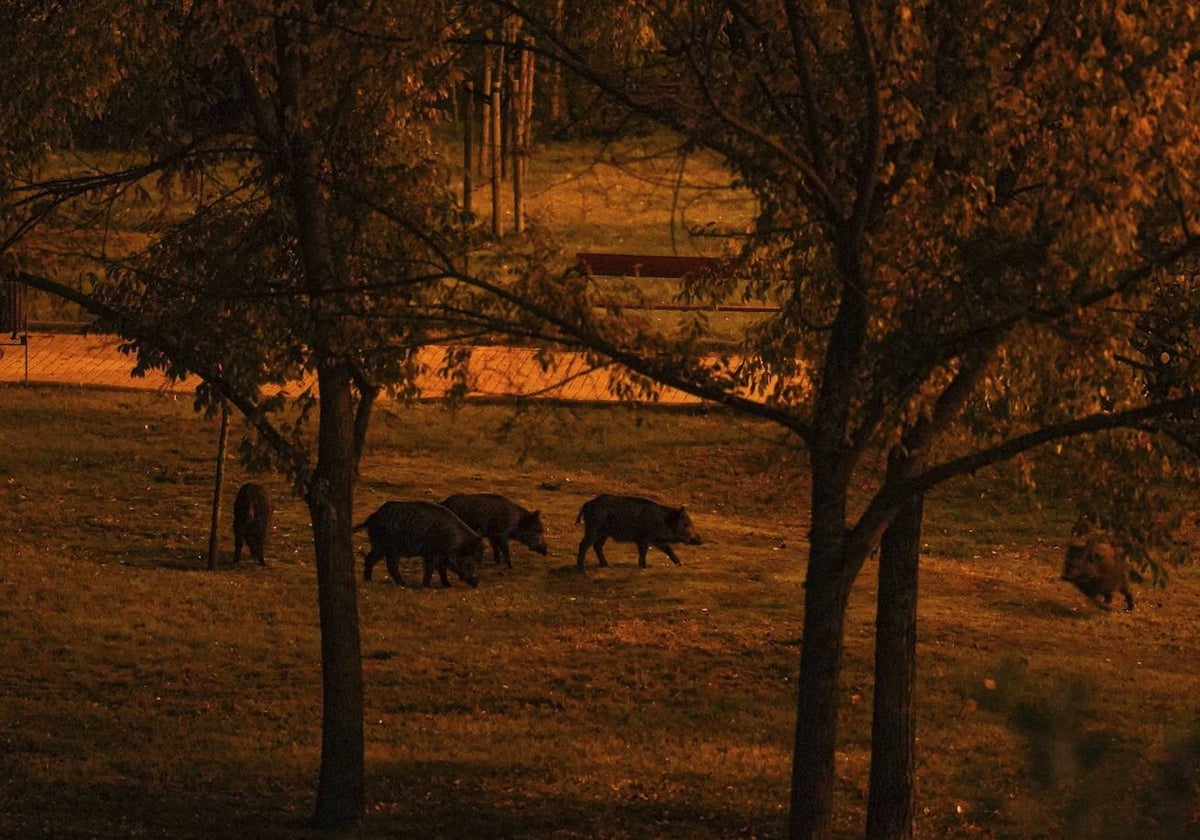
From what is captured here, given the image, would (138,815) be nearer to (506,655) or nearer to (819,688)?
(819,688)

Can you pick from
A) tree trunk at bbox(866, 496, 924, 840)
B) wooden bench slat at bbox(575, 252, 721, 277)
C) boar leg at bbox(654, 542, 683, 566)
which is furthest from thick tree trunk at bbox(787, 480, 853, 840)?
wooden bench slat at bbox(575, 252, 721, 277)

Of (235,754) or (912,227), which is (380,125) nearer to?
(912,227)

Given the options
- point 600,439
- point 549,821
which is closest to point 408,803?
point 549,821

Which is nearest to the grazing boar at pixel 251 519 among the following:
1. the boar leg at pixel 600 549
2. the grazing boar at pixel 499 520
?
the grazing boar at pixel 499 520

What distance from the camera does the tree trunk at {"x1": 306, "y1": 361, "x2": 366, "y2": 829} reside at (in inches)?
484

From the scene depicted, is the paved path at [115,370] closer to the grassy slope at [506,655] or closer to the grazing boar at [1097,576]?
the grassy slope at [506,655]

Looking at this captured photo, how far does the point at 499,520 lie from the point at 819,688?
10.5 metres

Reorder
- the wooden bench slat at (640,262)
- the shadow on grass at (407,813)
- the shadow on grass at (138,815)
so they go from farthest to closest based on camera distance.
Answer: the wooden bench slat at (640,262)
the shadow on grass at (407,813)
the shadow on grass at (138,815)

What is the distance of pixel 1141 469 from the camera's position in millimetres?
12156

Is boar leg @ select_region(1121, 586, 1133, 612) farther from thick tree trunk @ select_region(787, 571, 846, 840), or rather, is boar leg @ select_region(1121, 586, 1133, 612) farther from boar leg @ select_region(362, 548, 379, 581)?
thick tree trunk @ select_region(787, 571, 846, 840)

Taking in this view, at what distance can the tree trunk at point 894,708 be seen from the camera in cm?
1291

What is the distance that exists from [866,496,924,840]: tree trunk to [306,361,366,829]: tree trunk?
3.63 m

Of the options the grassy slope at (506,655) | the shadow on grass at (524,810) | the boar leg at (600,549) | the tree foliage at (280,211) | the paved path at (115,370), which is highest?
the tree foliage at (280,211)

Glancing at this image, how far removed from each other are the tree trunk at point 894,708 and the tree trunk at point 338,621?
11.9ft
